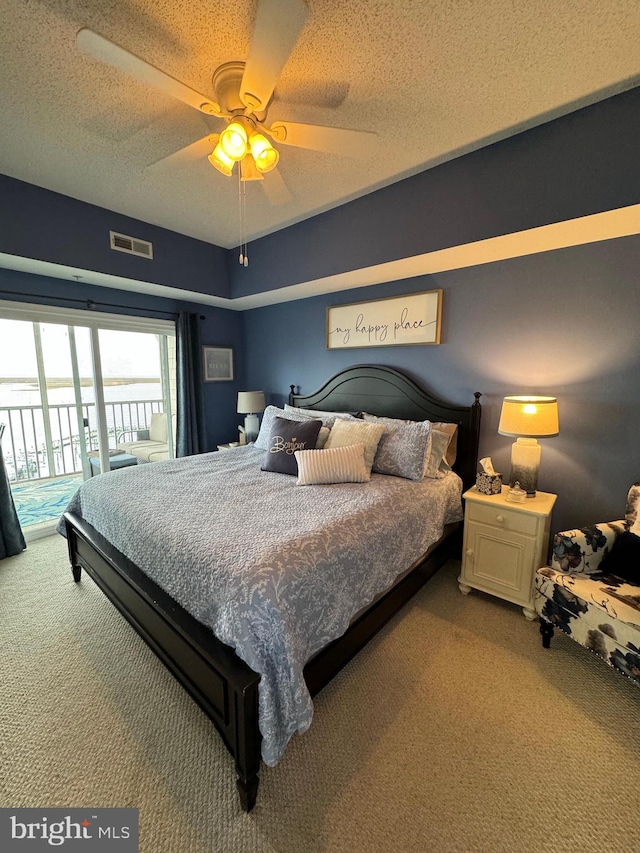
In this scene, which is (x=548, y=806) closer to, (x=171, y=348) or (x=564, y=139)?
(x=564, y=139)

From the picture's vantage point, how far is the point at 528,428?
2.13 m

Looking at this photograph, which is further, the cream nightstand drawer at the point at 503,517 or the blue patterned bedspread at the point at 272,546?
the cream nightstand drawer at the point at 503,517

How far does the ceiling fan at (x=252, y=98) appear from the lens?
42.0 inches

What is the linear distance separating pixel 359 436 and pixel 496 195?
1.72m

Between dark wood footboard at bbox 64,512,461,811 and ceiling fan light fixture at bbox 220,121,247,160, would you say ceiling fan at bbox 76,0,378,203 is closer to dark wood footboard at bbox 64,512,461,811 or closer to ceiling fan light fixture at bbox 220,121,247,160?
ceiling fan light fixture at bbox 220,121,247,160

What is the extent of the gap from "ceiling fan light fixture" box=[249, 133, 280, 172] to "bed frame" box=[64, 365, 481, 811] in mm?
1911

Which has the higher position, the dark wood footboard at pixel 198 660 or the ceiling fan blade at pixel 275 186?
the ceiling fan blade at pixel 275 186

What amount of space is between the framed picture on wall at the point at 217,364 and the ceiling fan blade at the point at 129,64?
3.01 meters

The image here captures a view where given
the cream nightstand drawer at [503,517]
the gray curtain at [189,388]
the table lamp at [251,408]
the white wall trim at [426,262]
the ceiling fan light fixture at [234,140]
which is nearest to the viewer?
the ceiling fan light fixture at [234,140]

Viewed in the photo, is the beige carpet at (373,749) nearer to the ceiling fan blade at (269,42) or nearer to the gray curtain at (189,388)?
the gray curtain at (189,388)

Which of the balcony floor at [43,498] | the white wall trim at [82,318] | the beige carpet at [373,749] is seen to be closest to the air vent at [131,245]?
the white wall trim at [82,318]

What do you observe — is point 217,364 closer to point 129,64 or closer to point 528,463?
point 129,64

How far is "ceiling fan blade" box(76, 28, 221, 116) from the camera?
3.51 ft

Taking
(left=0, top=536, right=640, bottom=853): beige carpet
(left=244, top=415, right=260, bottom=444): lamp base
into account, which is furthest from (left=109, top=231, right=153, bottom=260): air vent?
(left=0, top=536, right=640, bottom=853): beige carpet
